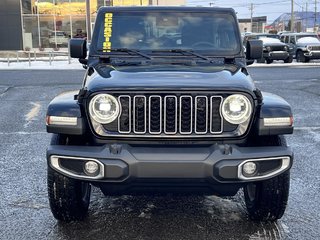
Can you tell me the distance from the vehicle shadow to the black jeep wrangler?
0.50ft

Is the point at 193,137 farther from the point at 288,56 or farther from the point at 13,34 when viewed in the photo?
the point at 13,34

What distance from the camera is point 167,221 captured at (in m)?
4.08

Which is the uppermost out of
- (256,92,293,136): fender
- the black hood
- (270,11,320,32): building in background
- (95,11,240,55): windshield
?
(270,11,320,32): building in background

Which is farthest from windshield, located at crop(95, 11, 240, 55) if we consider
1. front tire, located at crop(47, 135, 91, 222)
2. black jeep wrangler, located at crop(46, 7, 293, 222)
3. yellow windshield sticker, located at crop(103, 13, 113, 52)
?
front tire, located at crop(47, 135, 91, 222)

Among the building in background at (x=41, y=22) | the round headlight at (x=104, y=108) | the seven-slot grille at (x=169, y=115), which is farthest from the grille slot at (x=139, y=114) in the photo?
the building in background at (x=41, y=22)

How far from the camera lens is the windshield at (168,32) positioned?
4.71 metres

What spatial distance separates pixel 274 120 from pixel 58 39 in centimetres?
3322

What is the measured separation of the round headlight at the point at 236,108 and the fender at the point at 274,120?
5.3 inches

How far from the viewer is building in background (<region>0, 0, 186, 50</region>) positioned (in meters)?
35.0

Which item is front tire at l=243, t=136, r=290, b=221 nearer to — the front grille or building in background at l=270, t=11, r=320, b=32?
the front grille

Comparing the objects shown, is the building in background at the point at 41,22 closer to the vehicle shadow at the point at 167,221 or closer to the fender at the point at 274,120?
the vehicle shadow at the point at 167,221

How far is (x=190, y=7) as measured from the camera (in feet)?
Result: 16.6

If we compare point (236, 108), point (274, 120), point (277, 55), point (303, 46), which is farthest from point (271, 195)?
point (303, 46)

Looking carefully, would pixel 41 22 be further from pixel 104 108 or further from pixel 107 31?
pixel 104 108
